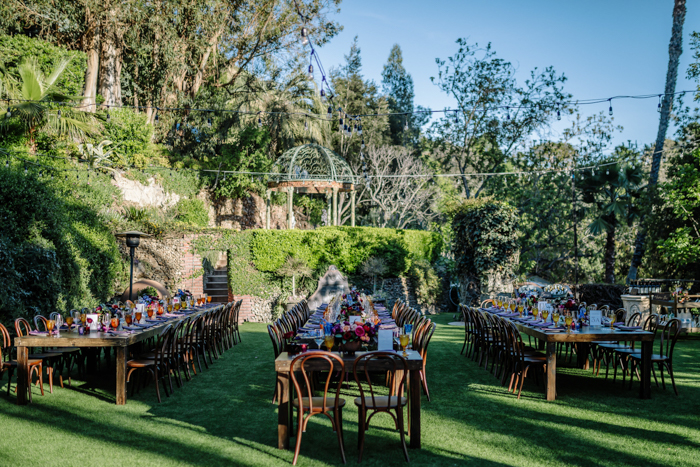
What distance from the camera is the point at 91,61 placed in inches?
741

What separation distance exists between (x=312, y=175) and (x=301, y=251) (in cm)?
450

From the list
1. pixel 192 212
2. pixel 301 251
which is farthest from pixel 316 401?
pixel 192 212

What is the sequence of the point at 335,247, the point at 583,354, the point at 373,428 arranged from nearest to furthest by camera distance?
the point at 373,428, the point at 583,354, the point at 335,247

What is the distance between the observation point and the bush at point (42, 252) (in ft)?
29.7

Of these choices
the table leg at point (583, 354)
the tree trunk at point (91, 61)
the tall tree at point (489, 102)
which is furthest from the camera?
the tall tree at point (489, 102)

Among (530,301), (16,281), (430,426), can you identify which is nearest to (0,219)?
(16,281)

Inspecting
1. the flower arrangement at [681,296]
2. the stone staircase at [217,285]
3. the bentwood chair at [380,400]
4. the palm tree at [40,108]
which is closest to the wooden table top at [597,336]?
the bentwood chair at [380,400]

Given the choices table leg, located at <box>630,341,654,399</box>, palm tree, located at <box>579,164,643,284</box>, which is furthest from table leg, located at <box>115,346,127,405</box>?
palm tree, located at <box>579,164,643,284</box>

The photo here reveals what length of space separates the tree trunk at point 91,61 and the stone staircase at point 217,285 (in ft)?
23.7

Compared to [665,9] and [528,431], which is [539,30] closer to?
[665,9]

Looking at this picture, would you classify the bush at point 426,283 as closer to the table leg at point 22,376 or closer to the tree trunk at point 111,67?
the tree trunk at point 111,67

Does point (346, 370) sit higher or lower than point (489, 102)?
lower

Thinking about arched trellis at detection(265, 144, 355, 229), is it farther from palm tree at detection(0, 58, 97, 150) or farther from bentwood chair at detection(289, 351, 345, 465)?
bentwood chair at detection(289, 351, 345, 465)

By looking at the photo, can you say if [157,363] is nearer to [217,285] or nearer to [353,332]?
[353,332]
